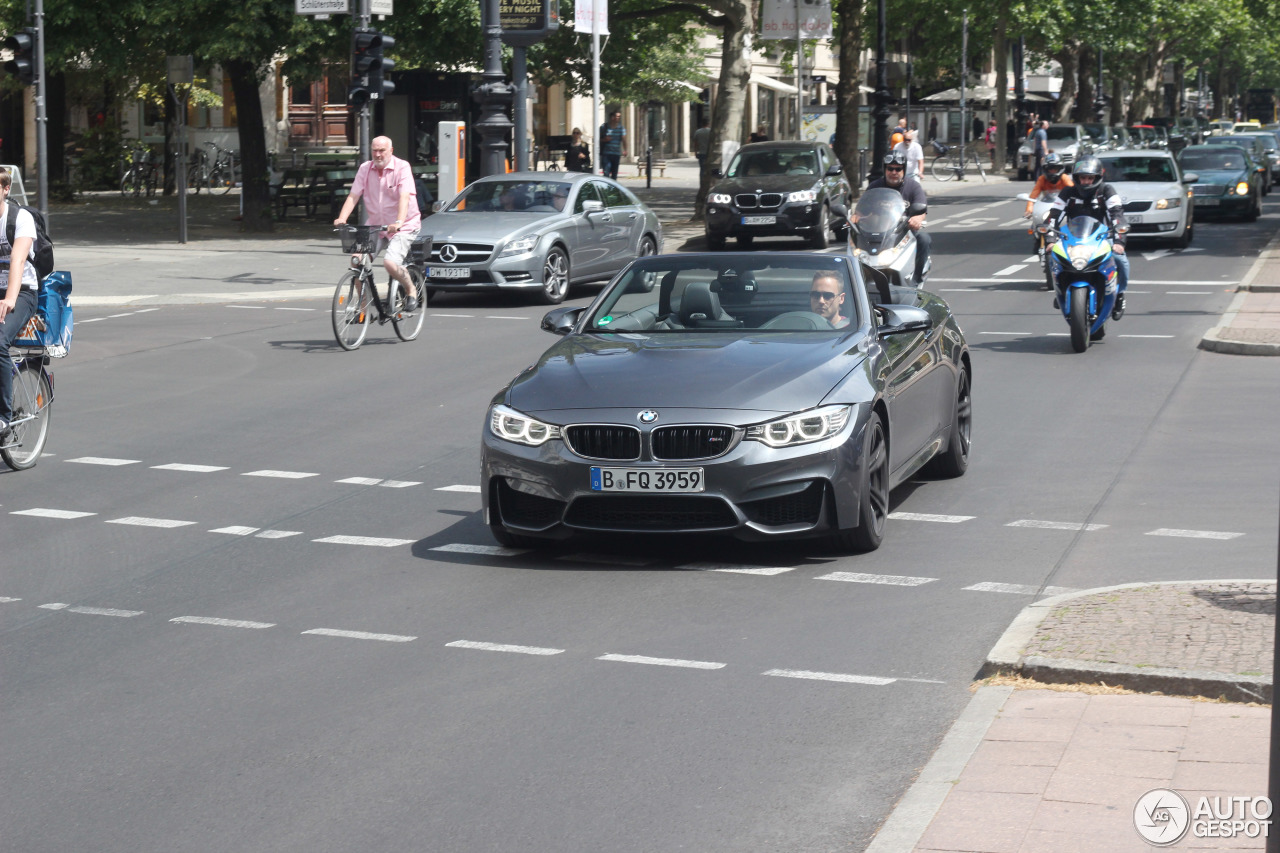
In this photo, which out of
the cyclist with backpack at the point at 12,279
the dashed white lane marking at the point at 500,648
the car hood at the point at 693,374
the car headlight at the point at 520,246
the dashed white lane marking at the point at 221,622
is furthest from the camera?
the car headlight at the point at 520,246

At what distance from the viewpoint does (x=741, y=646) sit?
21.6ft

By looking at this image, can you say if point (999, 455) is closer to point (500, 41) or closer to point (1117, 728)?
point (1117, 728)

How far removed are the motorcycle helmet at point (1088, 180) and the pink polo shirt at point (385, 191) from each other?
20.2 feet

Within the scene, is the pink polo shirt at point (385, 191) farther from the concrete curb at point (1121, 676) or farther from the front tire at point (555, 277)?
the concrete curb at point (1121, 676)

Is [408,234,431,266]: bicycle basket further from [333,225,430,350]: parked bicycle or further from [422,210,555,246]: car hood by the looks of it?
[422,210,555,246]: car hood

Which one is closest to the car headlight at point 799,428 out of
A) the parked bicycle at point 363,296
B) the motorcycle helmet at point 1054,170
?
the parked bicycle at point 363,296

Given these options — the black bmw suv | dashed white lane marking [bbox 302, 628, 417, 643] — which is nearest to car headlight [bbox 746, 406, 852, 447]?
dashed white lane marking [bbox 302, 628, 417, 643]

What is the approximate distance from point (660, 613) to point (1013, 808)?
2615mm

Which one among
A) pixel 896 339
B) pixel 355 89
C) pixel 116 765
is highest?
pixel 355 89

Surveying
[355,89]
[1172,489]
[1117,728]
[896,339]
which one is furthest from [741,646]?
[355,89]

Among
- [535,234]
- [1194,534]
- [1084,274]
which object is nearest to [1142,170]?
[535,234]

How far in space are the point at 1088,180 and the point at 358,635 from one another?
37.0ft

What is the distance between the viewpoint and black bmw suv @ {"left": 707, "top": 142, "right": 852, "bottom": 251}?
96.4 ft

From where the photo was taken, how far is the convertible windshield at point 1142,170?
1146 inches
